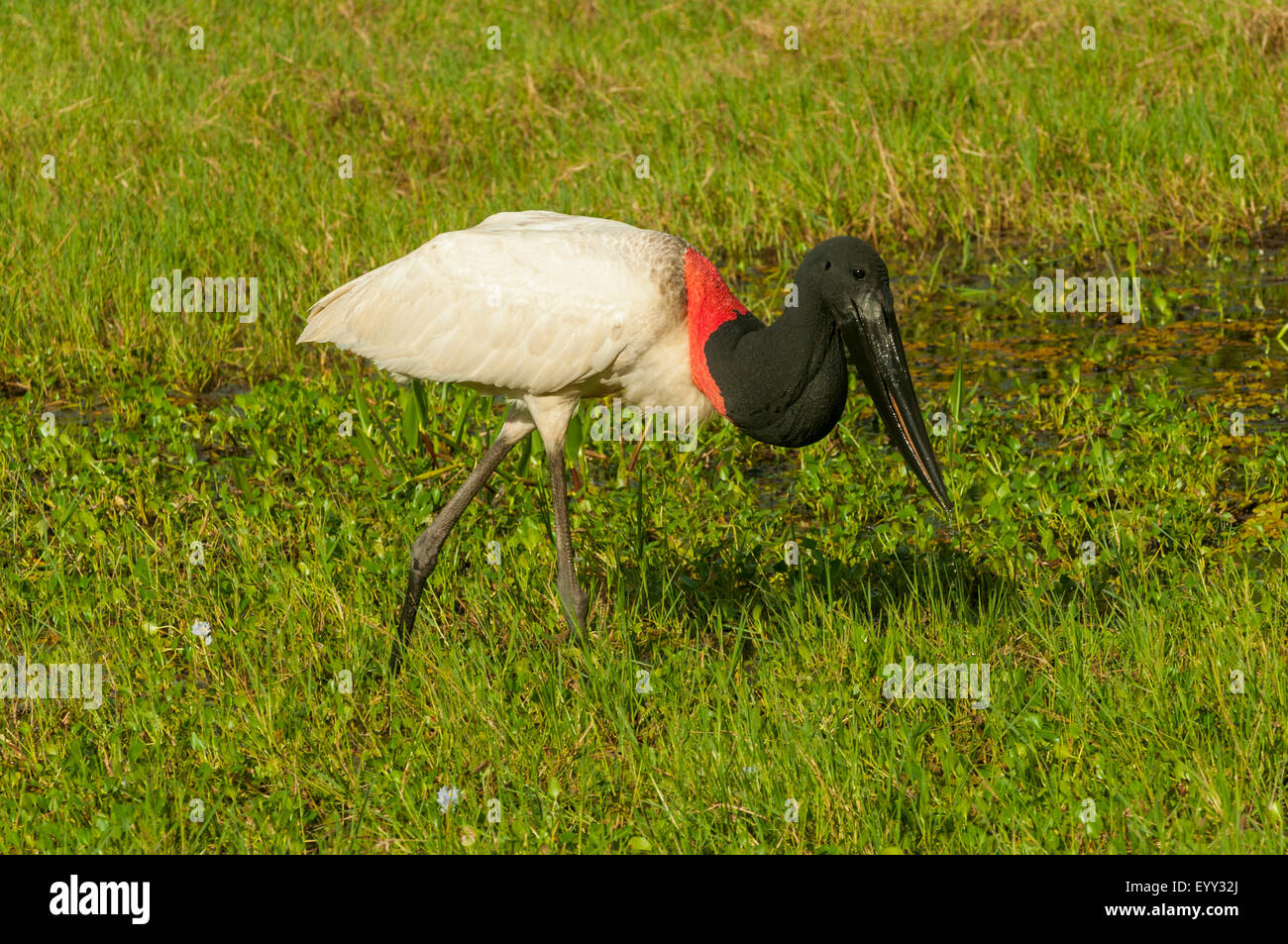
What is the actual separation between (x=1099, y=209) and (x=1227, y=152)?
0.70m

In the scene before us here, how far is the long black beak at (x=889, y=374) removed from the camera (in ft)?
12.7

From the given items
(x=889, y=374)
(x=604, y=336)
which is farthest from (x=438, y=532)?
(x=889, y=374)

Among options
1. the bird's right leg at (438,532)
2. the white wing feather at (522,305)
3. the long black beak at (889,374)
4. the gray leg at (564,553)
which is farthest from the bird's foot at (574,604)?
the long black beak at (889,374)

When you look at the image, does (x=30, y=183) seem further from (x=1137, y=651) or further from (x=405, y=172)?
(x=1137, y=651)

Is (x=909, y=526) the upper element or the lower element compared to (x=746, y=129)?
lower

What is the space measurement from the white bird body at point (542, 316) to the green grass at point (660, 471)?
69 cm

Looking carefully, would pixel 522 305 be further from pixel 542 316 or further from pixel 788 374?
pixel 788 374

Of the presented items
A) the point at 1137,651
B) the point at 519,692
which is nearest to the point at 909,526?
the point at 1137,651

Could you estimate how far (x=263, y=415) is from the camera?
20.0 ft

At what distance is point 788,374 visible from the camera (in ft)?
13.1

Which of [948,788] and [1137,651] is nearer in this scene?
[948,788]

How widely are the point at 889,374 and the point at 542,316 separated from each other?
3.20 feet

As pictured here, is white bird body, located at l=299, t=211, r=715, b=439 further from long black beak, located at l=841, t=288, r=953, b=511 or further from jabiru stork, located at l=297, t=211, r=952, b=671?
long black beak, located at l=841, t=288, r=953, b=511
